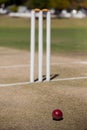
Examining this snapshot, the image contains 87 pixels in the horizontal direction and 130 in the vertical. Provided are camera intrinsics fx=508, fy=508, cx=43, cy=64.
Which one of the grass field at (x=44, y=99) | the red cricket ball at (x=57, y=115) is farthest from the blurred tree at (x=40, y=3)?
the red cricket ball at (x=57, y=115)

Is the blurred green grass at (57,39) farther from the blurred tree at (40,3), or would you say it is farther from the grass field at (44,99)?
the blurred tree at (40,3)

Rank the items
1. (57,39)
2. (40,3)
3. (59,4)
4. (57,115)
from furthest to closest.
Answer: (59,4)
(40,3)
(57,39)
(57,115)

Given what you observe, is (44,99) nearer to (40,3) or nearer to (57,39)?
(57,39)

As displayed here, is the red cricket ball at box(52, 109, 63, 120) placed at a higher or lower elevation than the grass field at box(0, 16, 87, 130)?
higher

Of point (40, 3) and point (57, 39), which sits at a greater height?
point (40, 3)

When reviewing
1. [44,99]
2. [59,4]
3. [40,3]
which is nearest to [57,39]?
[44,99]

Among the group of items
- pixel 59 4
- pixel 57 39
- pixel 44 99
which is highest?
pixel 44 99

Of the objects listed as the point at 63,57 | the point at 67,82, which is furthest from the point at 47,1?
the point at 67,82

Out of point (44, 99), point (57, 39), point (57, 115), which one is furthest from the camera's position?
point (57, 39)

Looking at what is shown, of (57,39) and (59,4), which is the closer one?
(57,39)

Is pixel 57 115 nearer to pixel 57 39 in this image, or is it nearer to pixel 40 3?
pixel 57 39

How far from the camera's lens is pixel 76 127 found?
8219mm

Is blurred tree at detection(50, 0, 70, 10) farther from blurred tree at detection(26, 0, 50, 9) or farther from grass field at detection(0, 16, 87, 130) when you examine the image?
grass field at detection(0, 16, 87, 130)

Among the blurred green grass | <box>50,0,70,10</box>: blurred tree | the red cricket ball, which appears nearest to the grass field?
the red cricket ball
